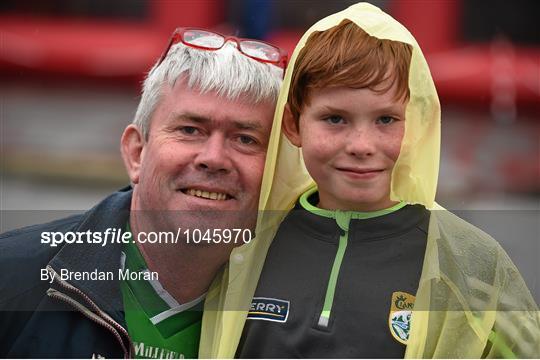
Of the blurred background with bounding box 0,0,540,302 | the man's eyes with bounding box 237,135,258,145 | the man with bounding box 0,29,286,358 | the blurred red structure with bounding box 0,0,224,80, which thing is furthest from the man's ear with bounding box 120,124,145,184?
the blurred red structure with bounding box 0,0,224,80

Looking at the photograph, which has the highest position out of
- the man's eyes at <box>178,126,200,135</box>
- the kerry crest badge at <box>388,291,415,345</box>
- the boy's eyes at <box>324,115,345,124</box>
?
the boy's eyes at <box>324,115,345,124</box>

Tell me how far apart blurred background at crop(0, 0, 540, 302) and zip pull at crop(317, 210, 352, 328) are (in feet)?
10.4

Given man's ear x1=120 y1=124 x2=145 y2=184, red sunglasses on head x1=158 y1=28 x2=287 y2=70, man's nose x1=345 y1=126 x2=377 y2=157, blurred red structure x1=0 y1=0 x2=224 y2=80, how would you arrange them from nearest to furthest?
man's nose x1=345 y1=126 x2=377 y2=157
red sunglasses on head x1=158 y1=28 x2=287 y2=70
man's ear x1=120 y1=124 x2=145 y2=184
blurred red structure x1=0 y1=0 x2=224 y2=80

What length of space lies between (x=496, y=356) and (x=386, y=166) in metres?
0.46

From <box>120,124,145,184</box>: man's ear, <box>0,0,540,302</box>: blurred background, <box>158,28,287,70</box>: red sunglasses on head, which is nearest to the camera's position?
<box>158,28,287,70</box>: red sunglasses on head

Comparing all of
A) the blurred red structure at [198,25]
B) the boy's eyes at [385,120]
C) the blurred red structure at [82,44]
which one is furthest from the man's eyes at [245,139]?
the blurred red structure at [82,44]

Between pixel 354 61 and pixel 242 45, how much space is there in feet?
1.24

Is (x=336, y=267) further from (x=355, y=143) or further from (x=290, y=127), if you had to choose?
Answer: (x=290, y=127)

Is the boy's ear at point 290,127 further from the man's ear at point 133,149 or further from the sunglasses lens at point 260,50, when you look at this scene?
the man's ear at point 133,149

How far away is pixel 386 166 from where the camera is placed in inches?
81.7

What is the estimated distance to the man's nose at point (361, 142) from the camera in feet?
6.70

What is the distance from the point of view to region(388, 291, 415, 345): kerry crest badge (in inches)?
76.9

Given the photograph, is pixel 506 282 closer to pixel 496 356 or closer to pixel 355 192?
pixel 496 356

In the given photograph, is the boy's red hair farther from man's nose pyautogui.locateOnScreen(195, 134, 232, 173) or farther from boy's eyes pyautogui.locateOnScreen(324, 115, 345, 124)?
man's nose pyautogui.locateOnScreen(195, 134, 232, 173)
